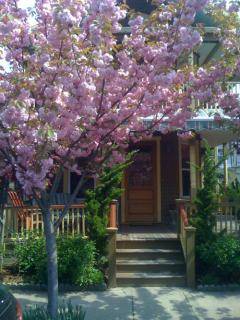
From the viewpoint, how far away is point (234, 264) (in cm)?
895

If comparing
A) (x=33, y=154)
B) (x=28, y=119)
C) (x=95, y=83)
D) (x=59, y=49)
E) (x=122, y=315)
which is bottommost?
(x=122, y=315)

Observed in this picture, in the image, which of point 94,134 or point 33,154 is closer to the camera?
point 33,154

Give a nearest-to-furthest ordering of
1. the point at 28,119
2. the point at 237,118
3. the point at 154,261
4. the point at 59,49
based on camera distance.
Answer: the point at 28,119, the point at 59,49, the point at 237,118, the point at 154,261

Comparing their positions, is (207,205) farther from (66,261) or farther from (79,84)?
(79,84)

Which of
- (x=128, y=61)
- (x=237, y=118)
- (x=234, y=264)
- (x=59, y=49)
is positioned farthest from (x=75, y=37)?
(x=234, y=264)

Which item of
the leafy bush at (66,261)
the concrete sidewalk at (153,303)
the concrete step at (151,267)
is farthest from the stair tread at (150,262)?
the leafy bush at (66,261)

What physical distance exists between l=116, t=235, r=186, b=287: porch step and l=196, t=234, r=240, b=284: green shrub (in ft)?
1.51

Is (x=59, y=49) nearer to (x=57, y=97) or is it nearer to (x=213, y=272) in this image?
(x=57, y=97)

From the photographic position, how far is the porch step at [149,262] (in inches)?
359

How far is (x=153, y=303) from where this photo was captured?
798cm

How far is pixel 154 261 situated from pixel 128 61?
5.20m

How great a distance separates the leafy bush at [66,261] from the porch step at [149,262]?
2.37 feet

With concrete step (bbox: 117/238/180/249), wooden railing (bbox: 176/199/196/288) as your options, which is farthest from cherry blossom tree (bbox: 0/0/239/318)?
concrete step (bbox: 117/238/180/249)

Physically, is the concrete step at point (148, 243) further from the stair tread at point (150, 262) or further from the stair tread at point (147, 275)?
the stair tread at point (147, 275)
